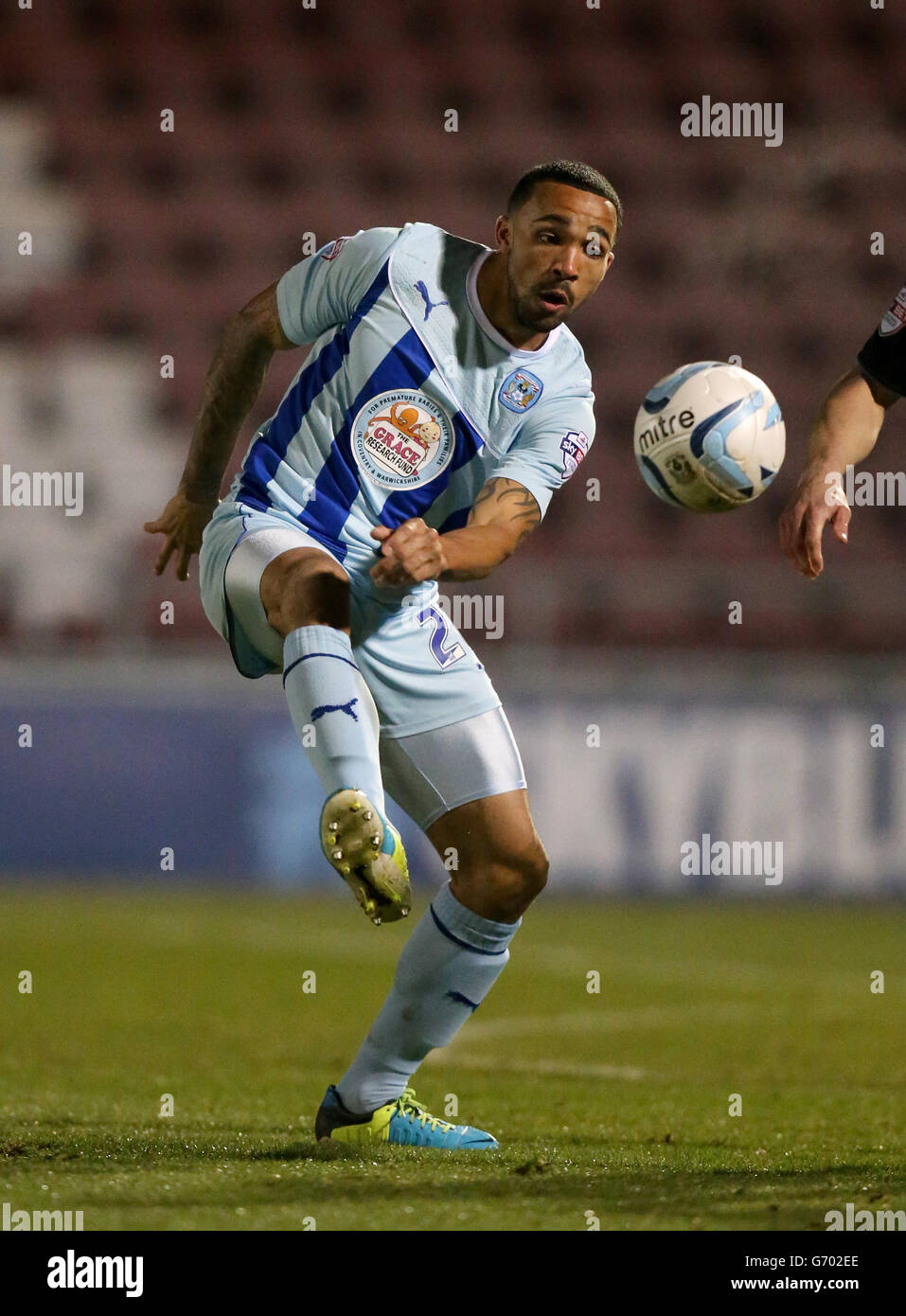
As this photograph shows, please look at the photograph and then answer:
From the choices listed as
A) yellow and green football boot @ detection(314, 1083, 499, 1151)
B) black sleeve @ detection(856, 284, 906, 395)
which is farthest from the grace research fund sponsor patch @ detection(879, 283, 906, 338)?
yellow and green football boot @ detection(314, 1083, 499, 1151)

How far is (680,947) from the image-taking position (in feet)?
29.9

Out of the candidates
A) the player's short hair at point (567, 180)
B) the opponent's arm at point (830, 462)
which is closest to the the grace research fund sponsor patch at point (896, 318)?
the opponent's arm at point (830, 462)

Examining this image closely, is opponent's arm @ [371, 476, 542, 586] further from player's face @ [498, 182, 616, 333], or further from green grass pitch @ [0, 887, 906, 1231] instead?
green grass pitch @ [0, 887, 906, 1231]

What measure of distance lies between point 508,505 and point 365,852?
1.03 m

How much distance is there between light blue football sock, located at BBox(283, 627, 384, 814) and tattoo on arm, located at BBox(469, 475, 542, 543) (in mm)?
462

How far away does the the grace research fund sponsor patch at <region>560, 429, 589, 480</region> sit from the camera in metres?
4.29

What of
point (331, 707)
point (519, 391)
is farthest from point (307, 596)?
point (519, 391)

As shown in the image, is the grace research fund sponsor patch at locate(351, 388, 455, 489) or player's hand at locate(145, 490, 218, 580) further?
player's hand at locate(145, 490, 218, 580)

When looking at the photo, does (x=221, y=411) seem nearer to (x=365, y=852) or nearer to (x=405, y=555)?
(x=405, y=555)

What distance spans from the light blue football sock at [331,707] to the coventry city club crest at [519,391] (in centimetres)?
81

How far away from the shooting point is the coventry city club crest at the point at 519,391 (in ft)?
14.1

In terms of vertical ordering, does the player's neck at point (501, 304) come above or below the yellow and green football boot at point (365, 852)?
above

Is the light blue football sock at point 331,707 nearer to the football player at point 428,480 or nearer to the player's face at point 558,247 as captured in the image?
the football player at point 428,480

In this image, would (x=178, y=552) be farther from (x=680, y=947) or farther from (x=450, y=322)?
(x=680, y=947)
